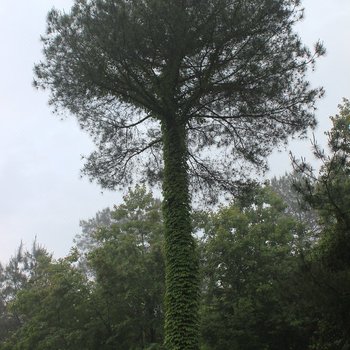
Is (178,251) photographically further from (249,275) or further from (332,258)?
→ (249,275)

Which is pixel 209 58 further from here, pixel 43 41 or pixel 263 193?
pixel 263 193

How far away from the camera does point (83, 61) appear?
909 centimetres

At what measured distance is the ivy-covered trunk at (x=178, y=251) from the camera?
8.52 m

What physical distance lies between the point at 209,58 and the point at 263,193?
8006 millimetres

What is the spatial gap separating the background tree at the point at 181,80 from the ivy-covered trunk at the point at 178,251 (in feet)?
0.07

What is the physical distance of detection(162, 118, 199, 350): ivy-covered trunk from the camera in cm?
852

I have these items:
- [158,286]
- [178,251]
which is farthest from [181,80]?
[158,286]

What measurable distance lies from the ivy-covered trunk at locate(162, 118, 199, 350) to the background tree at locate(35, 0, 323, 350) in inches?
0.9

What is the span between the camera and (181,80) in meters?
10.2

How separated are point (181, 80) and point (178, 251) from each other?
4233 mm

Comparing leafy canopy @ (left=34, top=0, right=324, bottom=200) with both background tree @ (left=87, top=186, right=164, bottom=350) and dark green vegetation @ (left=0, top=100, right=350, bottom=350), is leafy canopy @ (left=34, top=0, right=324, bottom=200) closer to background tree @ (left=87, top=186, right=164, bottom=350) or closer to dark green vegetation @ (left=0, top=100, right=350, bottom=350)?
dark green vegetation @ (left=0, top=100, right=350, bottom=350)

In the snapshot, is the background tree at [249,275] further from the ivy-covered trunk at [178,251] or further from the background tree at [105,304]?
the ivy-covered trunk at [178,251]

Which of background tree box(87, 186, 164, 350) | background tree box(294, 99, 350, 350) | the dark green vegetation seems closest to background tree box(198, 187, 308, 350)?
the dark green vegetation

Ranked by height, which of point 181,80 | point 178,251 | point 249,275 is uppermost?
point 181,80
